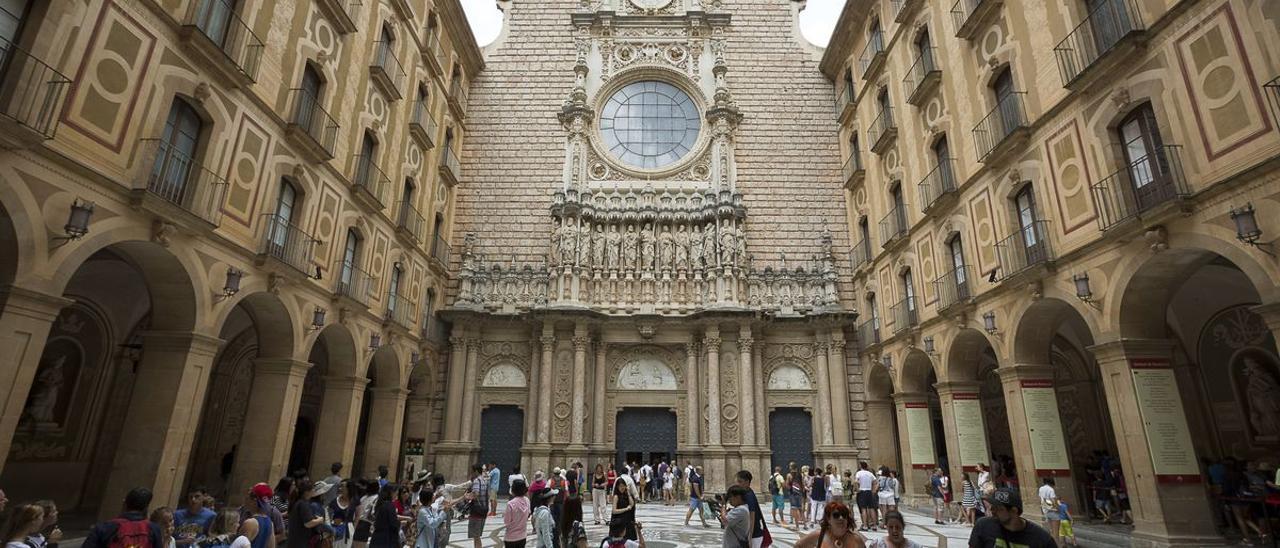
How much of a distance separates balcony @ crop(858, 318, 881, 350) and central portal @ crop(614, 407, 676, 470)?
7.19 meters

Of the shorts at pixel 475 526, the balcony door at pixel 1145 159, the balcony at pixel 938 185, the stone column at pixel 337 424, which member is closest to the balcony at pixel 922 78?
the balcony at pixel 938 185

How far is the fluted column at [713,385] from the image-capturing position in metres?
20.1

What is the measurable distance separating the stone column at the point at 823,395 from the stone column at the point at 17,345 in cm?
1957

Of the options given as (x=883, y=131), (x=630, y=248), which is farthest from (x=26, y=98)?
(x=883, y=131)

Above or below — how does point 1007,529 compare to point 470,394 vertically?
below

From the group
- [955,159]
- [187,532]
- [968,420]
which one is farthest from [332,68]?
[968,420]

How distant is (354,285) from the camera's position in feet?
49.7

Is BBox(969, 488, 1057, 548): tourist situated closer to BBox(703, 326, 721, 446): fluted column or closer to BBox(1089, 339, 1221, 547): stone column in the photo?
BBox(1089, 339, 1221, 547): stone column

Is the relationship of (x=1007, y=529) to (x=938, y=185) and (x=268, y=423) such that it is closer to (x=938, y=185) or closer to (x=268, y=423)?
(x=268, y=423)

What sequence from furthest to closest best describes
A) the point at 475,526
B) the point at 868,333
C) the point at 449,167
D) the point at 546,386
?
the point at 449,167 < the point at 868,333 < the point at 546,386 < the point at 475,526

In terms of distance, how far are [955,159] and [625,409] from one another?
43.1 feet

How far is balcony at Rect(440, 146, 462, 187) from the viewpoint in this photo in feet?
70.8

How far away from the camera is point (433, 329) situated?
20922 millimetres

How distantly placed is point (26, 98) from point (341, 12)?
26.6 ft
